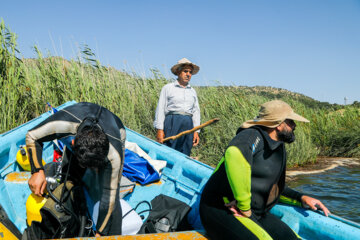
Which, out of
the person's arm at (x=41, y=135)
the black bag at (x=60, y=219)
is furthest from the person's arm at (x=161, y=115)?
the person's arm at (x=41, y=135)

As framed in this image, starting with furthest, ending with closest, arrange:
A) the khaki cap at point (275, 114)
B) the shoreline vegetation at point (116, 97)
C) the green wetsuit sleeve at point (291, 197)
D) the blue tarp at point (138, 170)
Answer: the shoreline vegetation at point (116, 97), the blue tarp at point (138, 170), the green wetsuit sleeve at point (291, 197), the khaki cap at point (275, 114)

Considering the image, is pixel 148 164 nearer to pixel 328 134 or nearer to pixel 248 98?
pixel 248 98

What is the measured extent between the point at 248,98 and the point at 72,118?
5801 millimetres

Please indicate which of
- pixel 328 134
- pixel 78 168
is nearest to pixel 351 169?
A: pixel 328 134

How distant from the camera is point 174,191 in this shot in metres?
3.52

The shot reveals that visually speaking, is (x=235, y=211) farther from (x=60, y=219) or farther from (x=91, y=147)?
(x=60, y=219)

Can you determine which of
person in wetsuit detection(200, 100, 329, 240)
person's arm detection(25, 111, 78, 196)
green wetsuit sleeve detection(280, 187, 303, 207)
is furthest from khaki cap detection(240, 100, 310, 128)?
person's arm detection(25, 111, 78, 196)

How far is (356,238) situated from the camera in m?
1.94

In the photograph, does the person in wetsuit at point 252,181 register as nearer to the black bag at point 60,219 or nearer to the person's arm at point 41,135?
the black bag at point 60,219

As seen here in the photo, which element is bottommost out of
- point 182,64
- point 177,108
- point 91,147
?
point 91,147

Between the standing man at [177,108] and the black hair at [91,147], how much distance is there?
2648 mm

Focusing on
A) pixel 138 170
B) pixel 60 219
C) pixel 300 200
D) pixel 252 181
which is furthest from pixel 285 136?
pixel 138 170

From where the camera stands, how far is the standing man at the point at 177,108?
4641 millimetres

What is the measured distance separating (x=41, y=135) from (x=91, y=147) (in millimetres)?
572
